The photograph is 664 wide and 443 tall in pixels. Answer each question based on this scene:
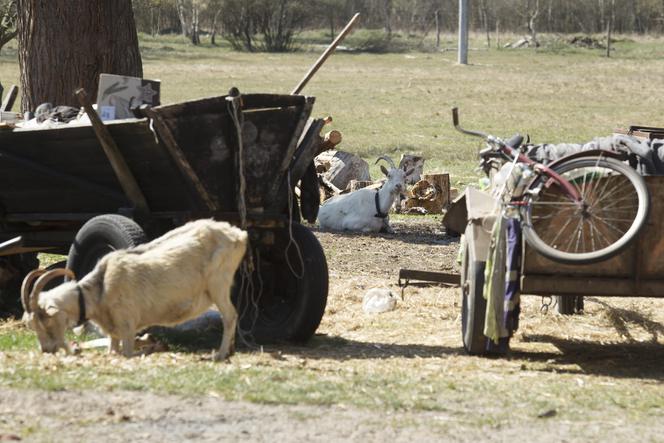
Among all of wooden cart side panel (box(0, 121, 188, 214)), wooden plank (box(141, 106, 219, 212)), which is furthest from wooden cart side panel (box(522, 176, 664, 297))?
wooden cart side panel (box(0, 121, 188, 214))

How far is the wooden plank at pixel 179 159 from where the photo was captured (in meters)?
8.56

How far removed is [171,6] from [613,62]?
33.7 metres

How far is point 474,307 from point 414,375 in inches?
33.0

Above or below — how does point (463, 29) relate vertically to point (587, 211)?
below

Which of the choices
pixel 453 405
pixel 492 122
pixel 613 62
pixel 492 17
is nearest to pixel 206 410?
pixel 453 405

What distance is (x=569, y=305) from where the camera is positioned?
35.8 ft

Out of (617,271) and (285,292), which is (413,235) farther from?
(617,271)

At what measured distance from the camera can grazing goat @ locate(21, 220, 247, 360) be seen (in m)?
8.16

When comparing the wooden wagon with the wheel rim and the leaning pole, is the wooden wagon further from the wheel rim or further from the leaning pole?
the leaning pole

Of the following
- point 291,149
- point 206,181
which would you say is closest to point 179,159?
point 206,181

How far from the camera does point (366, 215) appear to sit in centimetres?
1617

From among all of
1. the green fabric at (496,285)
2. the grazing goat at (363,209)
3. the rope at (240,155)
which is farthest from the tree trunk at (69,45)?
the green fabric at (496,285)

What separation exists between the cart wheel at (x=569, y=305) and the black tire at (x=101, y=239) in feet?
13.1

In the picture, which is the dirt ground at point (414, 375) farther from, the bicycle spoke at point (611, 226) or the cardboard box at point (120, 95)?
the cardboard box at point (120, 95)
